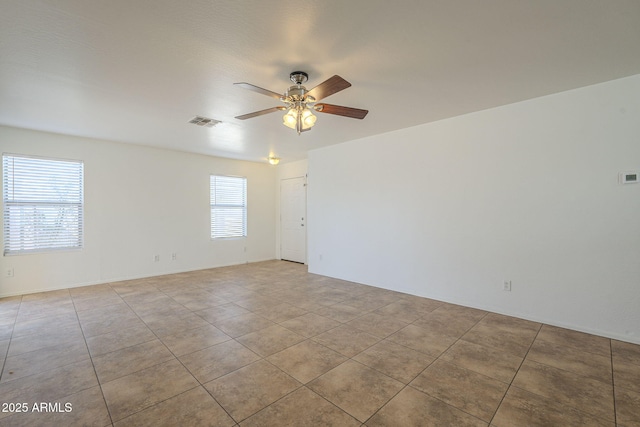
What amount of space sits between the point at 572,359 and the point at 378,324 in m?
1.69

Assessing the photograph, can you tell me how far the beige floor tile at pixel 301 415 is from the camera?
1.67m

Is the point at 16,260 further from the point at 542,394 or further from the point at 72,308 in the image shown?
the point at 542,394

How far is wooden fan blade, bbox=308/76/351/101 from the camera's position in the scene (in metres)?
2.06

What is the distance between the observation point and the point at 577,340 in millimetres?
2738

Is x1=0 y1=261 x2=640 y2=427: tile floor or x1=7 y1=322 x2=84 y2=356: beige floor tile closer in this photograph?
x1=0 y1=261 x2=640 y2=427: tile floor

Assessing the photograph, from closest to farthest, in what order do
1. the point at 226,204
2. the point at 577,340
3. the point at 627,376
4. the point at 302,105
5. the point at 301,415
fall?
the point at 301,415 → the point at 627,376 → the point at 302,105 → the point at 577,340 → the point at 226,204

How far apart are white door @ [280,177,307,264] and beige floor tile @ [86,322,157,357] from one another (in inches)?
163

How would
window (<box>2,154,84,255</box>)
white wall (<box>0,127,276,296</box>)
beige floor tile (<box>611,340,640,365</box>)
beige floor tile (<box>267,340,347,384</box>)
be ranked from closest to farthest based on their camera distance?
beige floor tile (<box>267,340,347,384</box>), beige floor tile (<box>611,340,640,365</box>), window (<box>2,154,84,255</box>), white wall (<box>0,127,276,296</box>)

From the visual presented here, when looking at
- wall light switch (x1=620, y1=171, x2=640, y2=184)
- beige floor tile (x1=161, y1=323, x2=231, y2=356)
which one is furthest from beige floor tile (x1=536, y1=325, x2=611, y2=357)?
beige floor tile (x1=161, y1=323, x2=231, y2=356)

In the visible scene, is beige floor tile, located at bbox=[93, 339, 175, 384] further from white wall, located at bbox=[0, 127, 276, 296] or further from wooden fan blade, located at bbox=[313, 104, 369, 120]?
white wall, located at bbox=[0, 127, 276, 296]

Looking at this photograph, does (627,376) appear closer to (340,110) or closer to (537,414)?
(537,414)

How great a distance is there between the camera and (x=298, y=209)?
6.96 meters

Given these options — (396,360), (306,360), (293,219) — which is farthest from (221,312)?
(293,219)

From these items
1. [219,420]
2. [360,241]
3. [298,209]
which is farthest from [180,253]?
[219,420]
